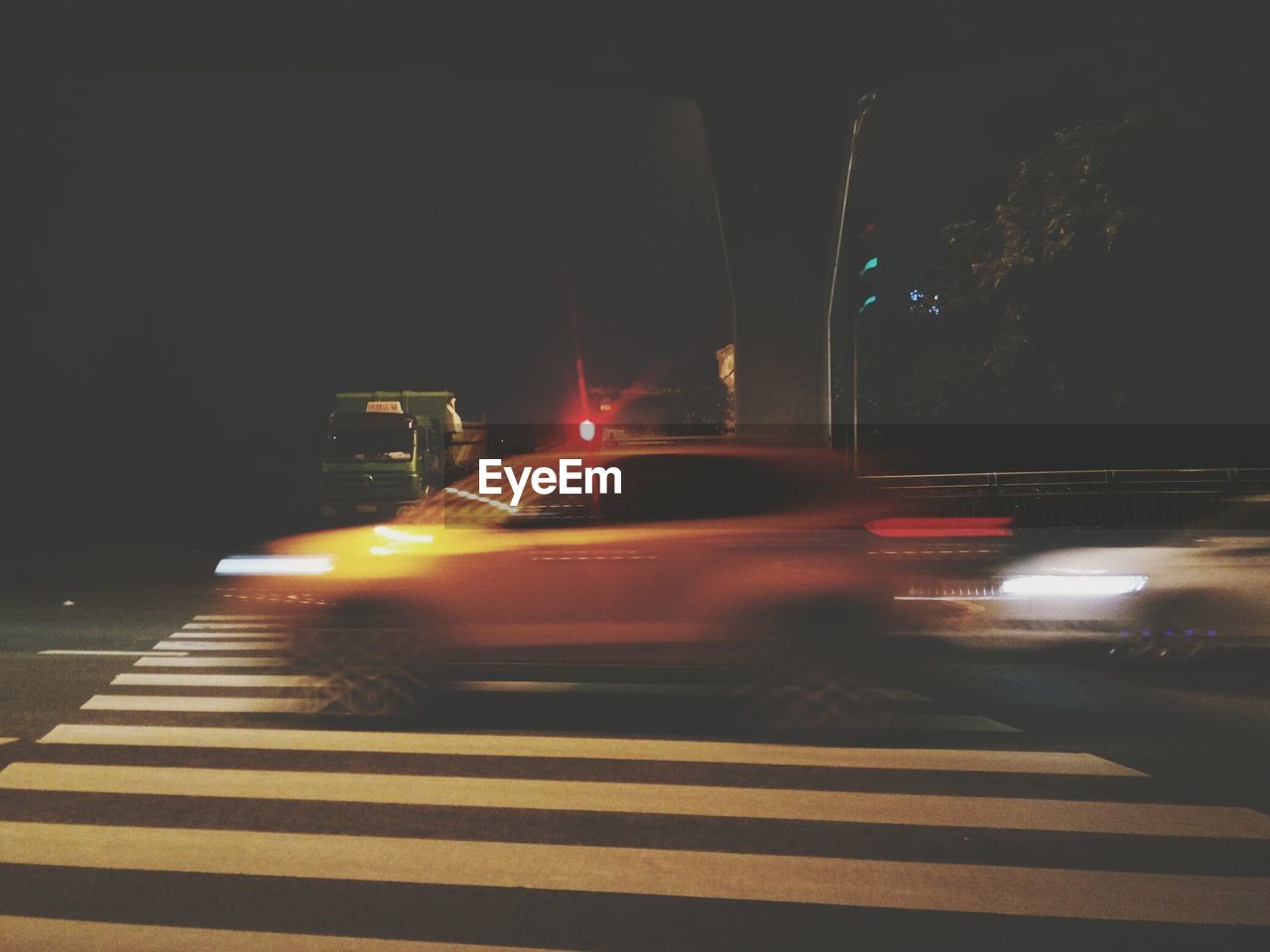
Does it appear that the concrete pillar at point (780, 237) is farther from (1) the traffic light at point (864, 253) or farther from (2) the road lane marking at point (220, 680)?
(2) the road lane marking at point (220, 680)

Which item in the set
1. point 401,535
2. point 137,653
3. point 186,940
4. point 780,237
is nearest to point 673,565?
point 401,535

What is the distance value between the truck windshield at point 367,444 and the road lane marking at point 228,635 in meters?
19.4

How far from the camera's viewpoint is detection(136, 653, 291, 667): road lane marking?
9.90 metres

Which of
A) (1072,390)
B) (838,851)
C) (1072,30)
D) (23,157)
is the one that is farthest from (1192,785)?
(1072,390)

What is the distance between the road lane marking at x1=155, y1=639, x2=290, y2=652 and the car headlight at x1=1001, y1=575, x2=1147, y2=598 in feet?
19.0

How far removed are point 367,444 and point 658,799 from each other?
2637cm

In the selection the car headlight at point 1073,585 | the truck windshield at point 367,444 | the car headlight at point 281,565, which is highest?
the truck windshield at point 367,444

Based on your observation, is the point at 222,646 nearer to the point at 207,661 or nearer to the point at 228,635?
the point at 228,635

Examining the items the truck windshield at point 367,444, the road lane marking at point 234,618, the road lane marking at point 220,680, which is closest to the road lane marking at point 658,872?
the road lane marking at point 220,680

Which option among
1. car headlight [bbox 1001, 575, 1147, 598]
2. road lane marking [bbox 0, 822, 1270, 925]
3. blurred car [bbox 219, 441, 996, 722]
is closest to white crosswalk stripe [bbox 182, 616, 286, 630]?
blurred car [bbox 219, 441, 996, 722]

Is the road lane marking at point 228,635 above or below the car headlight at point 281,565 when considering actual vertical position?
below

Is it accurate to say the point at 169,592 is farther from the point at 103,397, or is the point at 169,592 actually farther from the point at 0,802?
the point at 103,397

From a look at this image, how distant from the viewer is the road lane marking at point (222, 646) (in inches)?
424

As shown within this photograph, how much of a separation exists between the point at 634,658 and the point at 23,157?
746 inches
